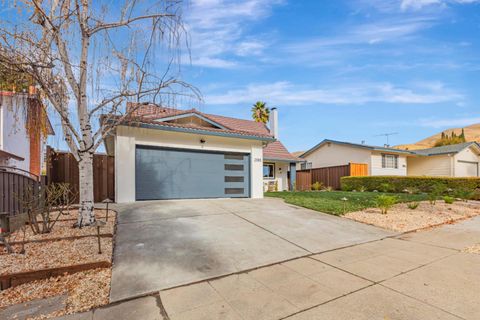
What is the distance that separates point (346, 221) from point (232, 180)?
5.28 metres

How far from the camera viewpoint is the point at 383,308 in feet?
8.43

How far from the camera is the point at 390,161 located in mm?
20531

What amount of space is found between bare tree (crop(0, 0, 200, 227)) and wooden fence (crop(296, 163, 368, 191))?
15.5 metres

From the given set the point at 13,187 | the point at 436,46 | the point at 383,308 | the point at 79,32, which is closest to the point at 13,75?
the point at 79,32

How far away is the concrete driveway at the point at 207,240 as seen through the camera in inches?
137

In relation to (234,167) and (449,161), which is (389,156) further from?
(234,167)

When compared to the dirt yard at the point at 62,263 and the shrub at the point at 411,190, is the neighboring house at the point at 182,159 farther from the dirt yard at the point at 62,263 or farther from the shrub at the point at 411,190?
the shrub at the point at 411,190

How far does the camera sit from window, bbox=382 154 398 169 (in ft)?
66.1

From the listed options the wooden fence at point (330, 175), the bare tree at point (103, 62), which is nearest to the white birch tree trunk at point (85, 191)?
the bare tree at point (103, 62)

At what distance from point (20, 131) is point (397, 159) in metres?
25.1

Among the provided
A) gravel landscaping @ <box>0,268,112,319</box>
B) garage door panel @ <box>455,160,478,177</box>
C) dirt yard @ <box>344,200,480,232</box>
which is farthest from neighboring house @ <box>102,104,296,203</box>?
garage door panel @ <box>455,160,478,177</box>

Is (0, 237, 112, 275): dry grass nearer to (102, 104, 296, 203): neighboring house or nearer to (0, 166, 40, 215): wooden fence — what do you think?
(0, 166, 40, 215): wooden fence

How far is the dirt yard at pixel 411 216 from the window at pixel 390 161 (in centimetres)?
1148

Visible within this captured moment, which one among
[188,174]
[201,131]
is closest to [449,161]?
[201,131]
